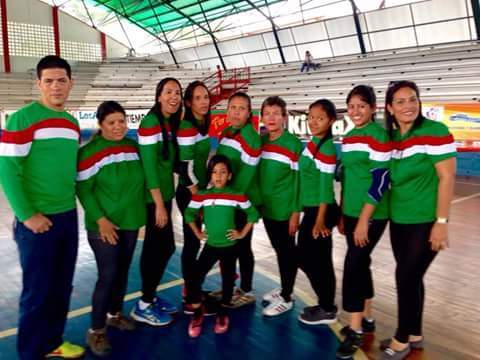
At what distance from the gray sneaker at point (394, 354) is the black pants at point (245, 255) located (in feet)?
3.58

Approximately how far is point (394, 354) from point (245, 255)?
116 centimetres

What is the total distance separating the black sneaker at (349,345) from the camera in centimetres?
235

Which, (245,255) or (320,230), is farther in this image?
(245,255)

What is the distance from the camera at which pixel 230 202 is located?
2.60m

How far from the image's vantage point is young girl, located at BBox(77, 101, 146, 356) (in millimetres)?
2326

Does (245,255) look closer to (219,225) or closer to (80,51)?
(219,225)

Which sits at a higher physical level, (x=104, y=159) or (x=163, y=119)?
(x=163, y=119)

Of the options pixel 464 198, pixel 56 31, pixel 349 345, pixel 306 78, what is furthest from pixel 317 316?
pixel 56 31

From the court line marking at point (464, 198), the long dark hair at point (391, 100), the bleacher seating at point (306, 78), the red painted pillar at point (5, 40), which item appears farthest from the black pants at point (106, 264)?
the red painted pillar at point (5, 40)

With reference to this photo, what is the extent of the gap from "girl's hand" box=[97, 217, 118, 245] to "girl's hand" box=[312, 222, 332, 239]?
1.21 metres

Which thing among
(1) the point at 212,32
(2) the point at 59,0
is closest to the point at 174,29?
(1) the point at 212,32

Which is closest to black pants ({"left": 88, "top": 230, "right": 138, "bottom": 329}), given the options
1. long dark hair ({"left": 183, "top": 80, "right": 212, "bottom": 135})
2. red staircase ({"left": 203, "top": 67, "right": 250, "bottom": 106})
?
long dark hair ({"left": 183, "top": 80, "right": 212, "bottom": 135})

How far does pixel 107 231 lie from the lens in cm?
234

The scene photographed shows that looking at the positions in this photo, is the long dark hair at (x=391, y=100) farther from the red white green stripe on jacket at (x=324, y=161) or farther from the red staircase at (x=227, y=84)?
the red staircase at (x=227, y=84)
